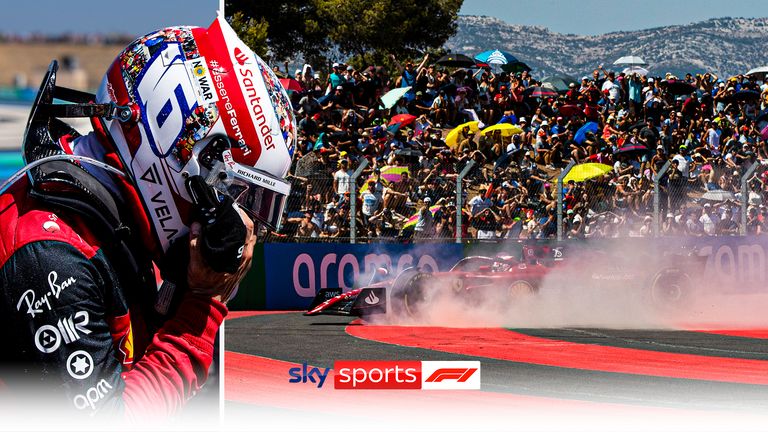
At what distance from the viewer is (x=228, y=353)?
925cm

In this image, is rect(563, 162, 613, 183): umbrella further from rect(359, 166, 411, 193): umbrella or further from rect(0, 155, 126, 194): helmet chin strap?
rect(0, 155, 126, 194): helmet chin strap

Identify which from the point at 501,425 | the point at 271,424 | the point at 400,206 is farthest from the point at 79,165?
the point at 400,206

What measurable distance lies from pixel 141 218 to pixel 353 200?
40.9 feet

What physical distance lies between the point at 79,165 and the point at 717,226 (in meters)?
16.2

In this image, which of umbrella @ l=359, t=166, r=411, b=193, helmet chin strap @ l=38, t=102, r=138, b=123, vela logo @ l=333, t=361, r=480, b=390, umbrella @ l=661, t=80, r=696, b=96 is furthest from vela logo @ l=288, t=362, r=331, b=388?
umbrella @ l=661, t=80, r=696, b=96

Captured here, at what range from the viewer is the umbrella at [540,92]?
1953 centimetres

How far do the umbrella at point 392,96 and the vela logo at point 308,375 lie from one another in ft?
34.1

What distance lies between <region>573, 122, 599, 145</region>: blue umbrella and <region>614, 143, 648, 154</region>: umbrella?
0.86 metres

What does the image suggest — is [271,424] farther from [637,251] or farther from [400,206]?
[637,251]

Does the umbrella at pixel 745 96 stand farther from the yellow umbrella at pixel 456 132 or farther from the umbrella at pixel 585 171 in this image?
the yellow umbrella at pixel 456 132

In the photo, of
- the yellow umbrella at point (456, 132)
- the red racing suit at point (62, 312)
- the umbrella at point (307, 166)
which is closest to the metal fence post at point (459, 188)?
the umbrella at point (307, 166)

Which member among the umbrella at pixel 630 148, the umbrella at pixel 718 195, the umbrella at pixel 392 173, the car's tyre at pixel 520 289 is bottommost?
the car's tyre at pixel 520 289

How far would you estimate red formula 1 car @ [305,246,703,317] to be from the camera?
42.6ft

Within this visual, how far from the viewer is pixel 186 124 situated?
72.8 inches
